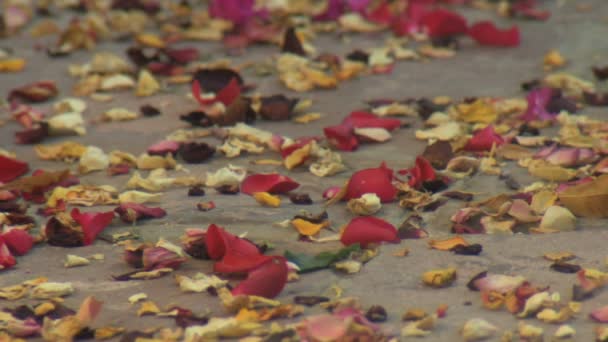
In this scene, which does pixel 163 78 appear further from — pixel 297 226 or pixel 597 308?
pixel 597 308

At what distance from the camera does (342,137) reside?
3379 millimetres

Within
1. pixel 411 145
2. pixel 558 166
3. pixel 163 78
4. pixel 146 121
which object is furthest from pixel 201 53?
pixel 558 166

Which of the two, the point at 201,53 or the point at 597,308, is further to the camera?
the point at 201,53

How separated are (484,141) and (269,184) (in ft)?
2.18

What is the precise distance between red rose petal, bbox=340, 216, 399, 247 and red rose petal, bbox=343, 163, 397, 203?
295 mm

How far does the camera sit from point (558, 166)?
10.2ft

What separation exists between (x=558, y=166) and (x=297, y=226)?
80 cm

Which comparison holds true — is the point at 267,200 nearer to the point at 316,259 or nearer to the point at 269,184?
the point at 269,184

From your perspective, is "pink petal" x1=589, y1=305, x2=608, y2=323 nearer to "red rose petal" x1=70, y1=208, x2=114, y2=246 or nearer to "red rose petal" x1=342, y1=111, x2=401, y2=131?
"red rose petal" x1=70, y1=208, x2=114, y2=246

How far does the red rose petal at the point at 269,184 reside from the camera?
2.99 metres

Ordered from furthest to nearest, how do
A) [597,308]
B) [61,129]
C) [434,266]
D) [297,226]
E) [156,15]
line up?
[156,15] → [61,129] → [297,226] → [434,266] → [597,308]

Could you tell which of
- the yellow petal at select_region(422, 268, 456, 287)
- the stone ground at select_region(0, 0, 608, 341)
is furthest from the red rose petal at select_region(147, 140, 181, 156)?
the yellow petal at select_region(422, 268, 456, 287)

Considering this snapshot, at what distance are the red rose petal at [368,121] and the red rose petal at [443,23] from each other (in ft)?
3.60

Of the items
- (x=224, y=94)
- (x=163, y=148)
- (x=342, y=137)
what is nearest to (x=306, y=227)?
(x=342, y=137)
